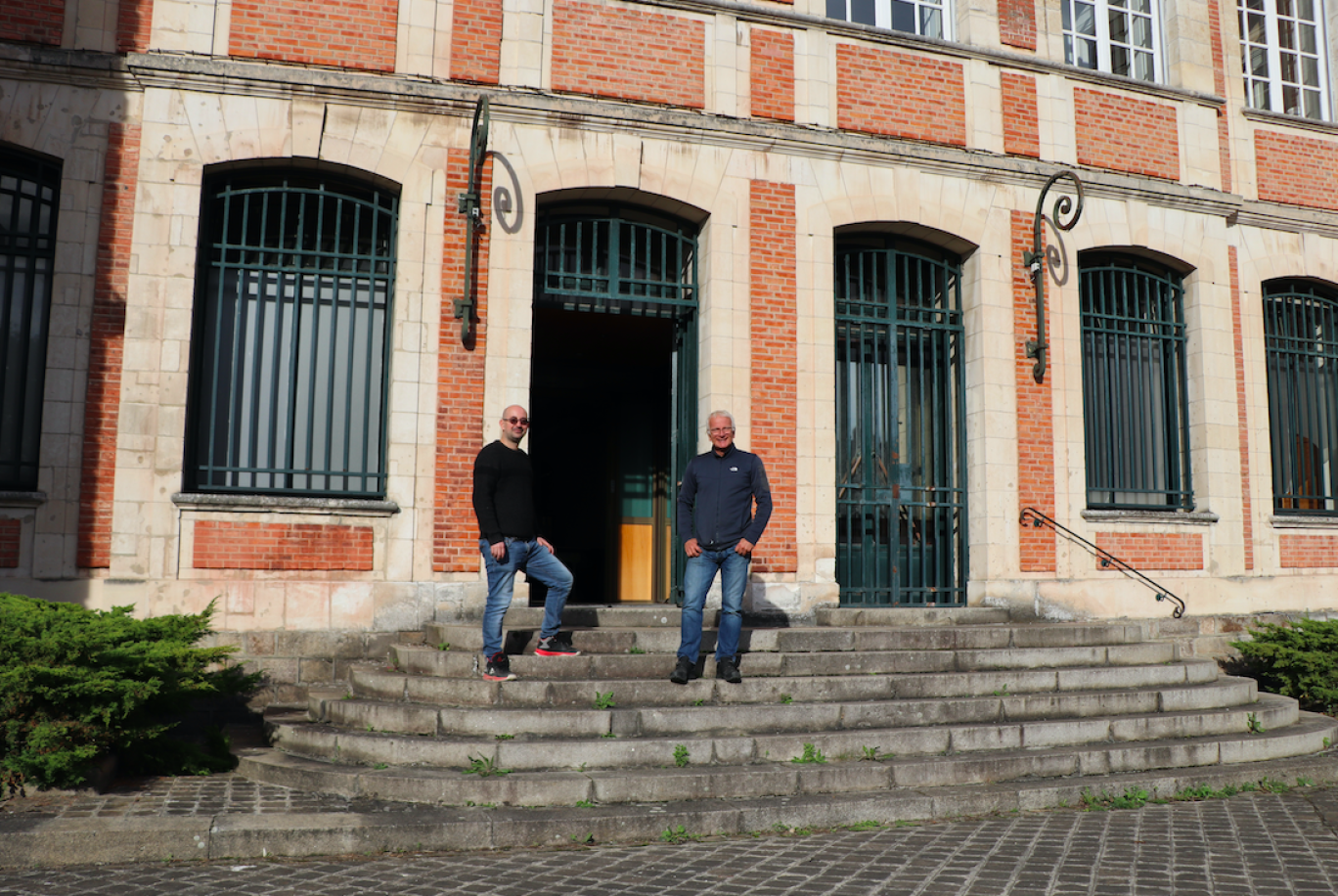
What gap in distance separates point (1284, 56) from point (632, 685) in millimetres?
11008

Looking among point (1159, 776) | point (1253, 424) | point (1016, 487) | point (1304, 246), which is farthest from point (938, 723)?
point (1304, 246)

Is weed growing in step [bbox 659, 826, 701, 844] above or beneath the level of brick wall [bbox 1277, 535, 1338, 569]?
beneath

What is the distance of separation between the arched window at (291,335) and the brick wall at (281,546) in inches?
17.1

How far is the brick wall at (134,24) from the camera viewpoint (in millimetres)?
8164

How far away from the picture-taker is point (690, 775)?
18.7 feet

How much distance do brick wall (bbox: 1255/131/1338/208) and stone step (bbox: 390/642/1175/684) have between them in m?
6.01

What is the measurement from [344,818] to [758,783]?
7.34 ft

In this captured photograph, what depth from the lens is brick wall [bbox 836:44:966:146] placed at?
9.77 metres

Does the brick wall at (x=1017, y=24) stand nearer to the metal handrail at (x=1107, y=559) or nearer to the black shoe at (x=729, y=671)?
the metal handrail at (x=1107, y=559)

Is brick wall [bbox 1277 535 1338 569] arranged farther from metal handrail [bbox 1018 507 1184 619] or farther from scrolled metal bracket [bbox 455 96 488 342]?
scrolled metal bracket [bbox 455 96 488 342]

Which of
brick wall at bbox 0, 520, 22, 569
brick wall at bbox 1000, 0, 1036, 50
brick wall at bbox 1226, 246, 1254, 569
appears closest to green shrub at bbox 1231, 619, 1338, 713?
brick wall at bbox 1226, 246, 1254, 569

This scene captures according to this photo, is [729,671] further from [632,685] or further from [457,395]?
[457,395]

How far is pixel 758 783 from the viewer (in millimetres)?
5781

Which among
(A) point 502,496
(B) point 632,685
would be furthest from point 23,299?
(B) point 632,685
